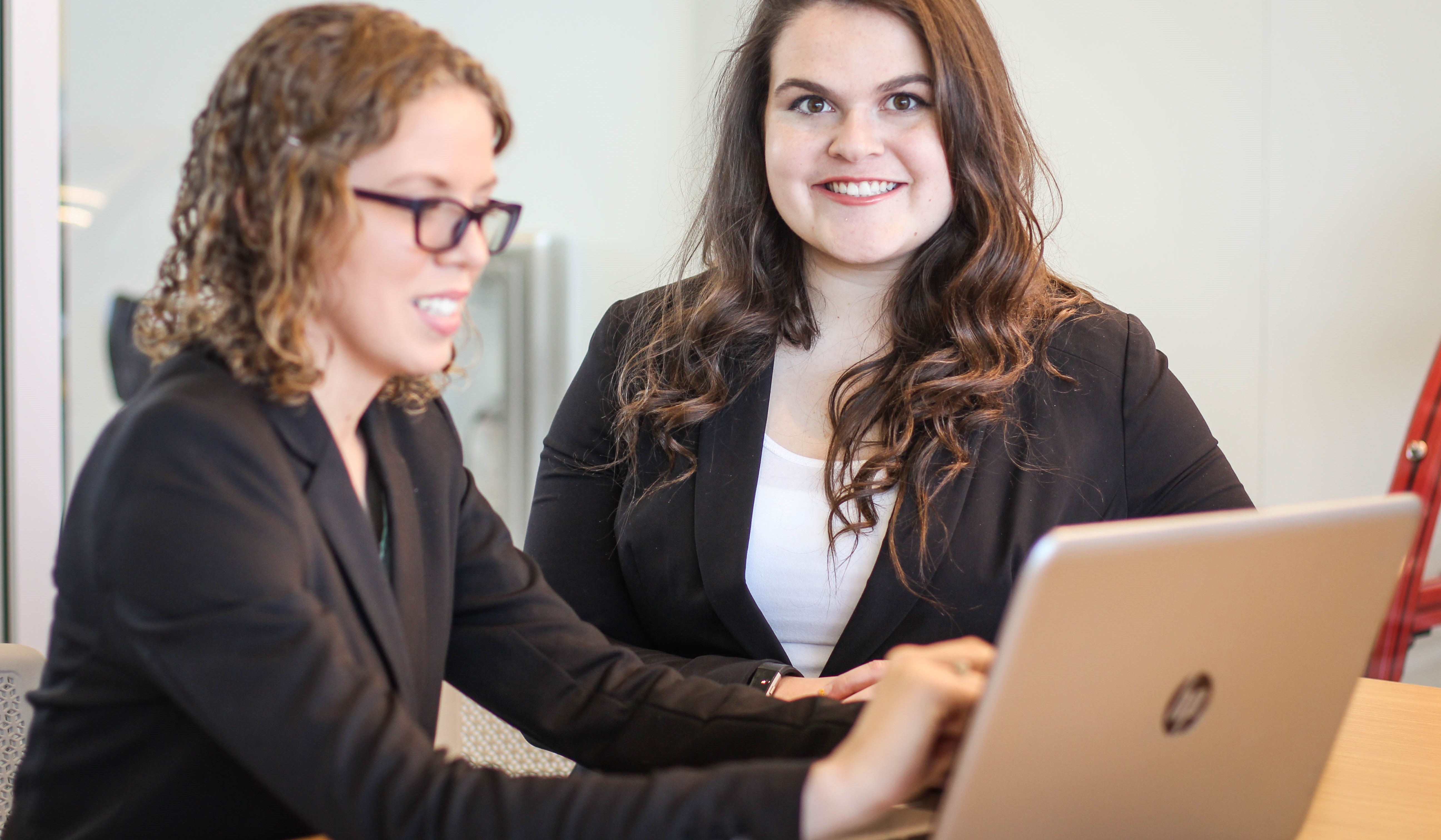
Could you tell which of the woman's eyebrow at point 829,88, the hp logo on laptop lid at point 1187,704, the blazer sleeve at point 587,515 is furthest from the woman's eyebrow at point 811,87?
the hp logo on laptop lid at point 1187,704

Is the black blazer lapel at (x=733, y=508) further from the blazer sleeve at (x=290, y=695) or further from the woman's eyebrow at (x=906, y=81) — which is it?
the blazer sleeve at (x=290, y=695)

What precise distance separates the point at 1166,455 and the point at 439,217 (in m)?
1.03

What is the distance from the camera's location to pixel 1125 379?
156 cm

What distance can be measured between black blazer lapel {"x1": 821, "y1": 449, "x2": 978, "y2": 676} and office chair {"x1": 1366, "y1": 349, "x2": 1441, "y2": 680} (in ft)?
3.37

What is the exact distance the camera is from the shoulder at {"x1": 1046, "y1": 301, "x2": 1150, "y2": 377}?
Answer: 1.57 metres

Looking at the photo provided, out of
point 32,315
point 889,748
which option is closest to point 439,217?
point 889,748

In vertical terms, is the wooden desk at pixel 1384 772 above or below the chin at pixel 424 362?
below

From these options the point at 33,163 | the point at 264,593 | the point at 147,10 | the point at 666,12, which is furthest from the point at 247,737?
the point at 666,12

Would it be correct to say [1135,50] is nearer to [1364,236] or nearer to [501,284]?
[1364,236]

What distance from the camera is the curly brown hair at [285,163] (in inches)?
33.0

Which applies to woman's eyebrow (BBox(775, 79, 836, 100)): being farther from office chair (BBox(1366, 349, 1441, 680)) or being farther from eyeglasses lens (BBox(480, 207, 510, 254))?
office chair (BBox(1366, 349, 1441, 680))

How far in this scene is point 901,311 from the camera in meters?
1.61

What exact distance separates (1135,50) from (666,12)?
129 cm

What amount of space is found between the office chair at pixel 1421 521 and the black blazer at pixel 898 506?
2.22ft
